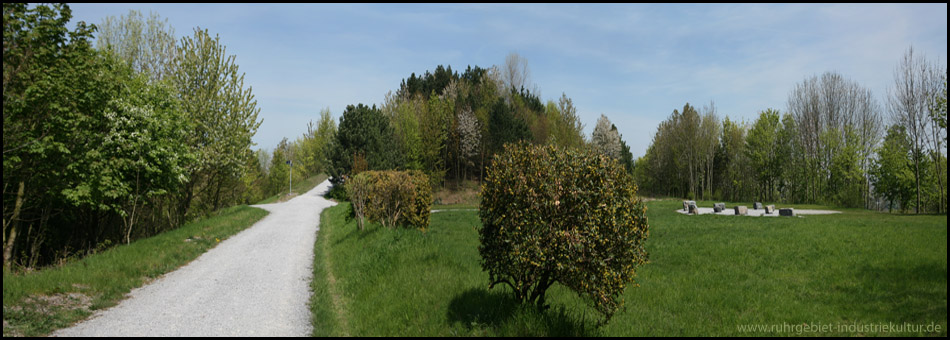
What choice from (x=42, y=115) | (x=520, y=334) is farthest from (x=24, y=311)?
(x=42, y=115)

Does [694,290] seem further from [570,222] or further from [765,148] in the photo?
[765,148]

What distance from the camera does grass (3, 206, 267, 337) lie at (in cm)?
702

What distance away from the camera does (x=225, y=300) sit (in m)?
8.53

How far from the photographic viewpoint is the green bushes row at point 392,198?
14.9m

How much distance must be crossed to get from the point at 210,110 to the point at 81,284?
15261mm

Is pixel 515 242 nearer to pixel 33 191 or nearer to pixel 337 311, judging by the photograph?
pixel 337 311

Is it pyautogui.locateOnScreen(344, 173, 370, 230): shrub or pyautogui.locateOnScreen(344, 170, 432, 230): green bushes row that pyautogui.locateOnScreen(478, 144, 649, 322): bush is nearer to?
pyautogui.locateOnScreen(344, 170, 432, 230): green bushes row

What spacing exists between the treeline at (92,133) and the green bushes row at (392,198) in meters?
7.67

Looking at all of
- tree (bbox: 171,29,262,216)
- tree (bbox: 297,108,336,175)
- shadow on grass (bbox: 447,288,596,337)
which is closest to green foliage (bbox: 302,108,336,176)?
tree (bbox: 297,108,336,175)

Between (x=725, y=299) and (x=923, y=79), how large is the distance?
3094 cm

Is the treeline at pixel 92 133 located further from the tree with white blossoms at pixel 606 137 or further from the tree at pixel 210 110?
the tree with white blossoms at pixel 606 137

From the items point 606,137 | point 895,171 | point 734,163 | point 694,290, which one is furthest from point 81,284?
point 606,137

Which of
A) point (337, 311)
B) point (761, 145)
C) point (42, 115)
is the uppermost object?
point (761, 145)

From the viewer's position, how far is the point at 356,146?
38.1m
